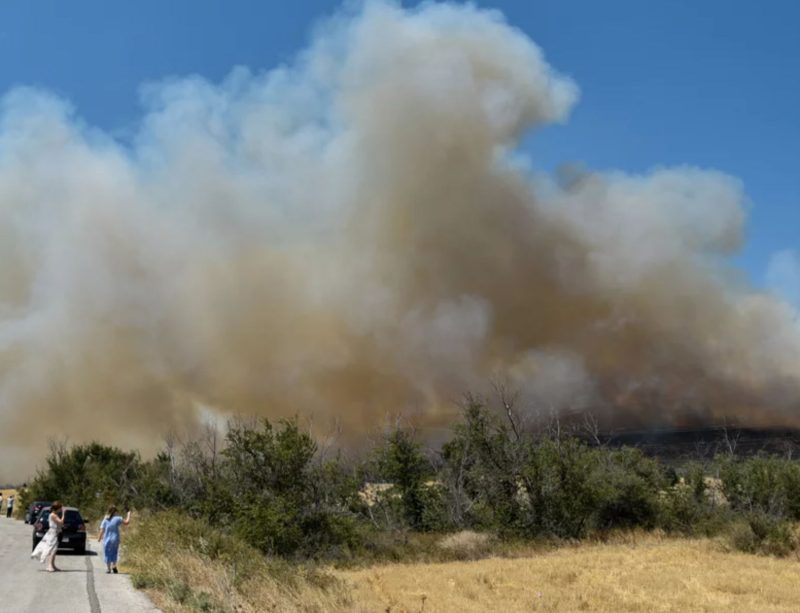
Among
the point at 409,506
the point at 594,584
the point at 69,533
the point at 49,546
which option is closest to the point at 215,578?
the point at 49,546

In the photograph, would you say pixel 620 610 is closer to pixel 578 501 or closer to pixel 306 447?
pixel 306 447

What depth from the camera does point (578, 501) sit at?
128 feet

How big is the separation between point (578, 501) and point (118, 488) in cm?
3858

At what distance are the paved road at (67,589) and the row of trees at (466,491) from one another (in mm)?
8431

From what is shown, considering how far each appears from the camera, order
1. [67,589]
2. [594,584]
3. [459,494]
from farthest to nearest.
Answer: [459,494] → [594,584] → [67,589]

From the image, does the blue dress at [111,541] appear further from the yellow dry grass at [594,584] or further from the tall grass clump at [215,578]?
the yellow dry grass at [594,584]

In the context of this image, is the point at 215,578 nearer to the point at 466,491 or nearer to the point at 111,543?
the point at 111,543

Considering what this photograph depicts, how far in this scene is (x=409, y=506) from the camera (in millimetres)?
43562

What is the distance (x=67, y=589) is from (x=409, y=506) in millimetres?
28668

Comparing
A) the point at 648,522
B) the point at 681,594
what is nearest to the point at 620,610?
the point at 681,594

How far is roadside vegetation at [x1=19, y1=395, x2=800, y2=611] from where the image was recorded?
19.5 m

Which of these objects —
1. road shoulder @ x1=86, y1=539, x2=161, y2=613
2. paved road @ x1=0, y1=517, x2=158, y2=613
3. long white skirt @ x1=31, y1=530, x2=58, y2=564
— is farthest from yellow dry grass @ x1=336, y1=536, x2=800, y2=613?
long white skirt @ x1=31, y1=530, x2=58, y2=564

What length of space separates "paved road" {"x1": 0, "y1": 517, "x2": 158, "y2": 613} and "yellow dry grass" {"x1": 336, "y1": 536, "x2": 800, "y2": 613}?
4.84 metres

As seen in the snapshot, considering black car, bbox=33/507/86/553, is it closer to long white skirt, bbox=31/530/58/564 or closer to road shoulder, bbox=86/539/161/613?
road shoulder, bbox=86/539/161/613
